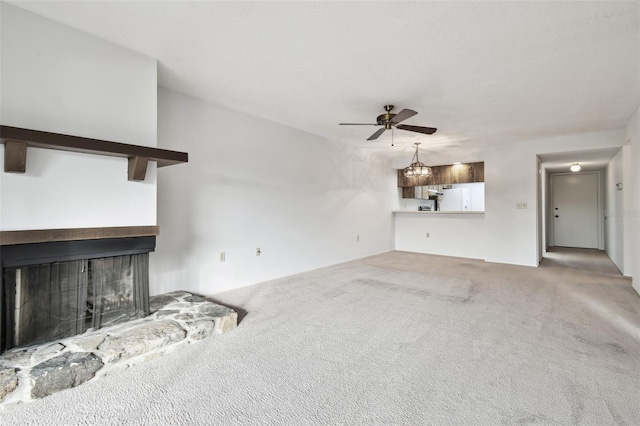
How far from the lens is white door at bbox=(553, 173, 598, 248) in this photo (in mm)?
8141

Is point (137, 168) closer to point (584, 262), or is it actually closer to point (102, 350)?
point (102, 350)

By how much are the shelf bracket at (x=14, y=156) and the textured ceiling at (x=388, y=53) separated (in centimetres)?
98

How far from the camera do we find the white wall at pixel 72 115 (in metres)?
1.94

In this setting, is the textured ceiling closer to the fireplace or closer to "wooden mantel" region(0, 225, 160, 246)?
"wooden mantel" region(0, 225, 160, 246)

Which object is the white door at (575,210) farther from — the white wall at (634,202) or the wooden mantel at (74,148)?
the wooden mantel at (74,148)

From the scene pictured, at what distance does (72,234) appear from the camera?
2074mm

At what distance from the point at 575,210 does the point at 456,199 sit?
11.5 ft

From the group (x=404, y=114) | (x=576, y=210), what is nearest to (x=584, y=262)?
(x=576, y=210)

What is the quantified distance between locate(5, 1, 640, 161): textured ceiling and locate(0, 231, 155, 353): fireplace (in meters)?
1.64

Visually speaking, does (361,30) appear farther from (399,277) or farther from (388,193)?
(388,193)

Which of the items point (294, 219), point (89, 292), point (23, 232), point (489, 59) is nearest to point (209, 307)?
point (89, 292)

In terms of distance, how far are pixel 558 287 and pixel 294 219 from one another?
387cm

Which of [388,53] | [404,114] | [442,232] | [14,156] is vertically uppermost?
[388,53]

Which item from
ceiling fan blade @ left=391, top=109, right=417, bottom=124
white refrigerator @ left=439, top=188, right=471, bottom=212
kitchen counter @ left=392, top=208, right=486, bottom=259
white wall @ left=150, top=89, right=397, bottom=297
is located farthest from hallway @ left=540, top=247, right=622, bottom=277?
ceiling fan blade @ left=391, top=109, right=417, bottom=124
